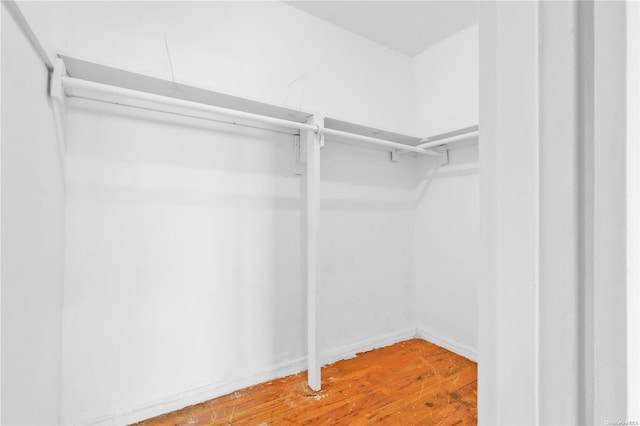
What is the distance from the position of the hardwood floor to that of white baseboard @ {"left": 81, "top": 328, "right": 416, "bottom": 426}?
32mm

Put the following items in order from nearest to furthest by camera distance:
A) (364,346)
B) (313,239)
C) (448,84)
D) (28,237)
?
(28,237) → (313,239) → (364,346) → (448,84)

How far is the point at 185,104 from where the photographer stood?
125cm

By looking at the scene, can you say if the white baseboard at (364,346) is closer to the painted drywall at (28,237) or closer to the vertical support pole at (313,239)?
the vertical support pole at (313,239)

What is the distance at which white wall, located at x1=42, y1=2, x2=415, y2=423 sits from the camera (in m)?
1.29

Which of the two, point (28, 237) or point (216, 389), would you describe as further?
point (216, 389)

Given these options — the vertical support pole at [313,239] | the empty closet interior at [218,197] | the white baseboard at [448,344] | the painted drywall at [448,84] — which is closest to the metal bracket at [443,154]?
the empty closet interior at [218,197]

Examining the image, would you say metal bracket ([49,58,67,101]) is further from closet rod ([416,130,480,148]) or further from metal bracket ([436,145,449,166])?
metal bracket ([436,145,449,166])

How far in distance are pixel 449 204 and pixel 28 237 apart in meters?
2.16

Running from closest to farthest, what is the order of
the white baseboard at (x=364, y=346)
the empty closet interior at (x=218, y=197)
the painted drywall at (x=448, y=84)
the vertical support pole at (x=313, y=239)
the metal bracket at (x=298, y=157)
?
the empty closet interior at (x=218, y=197)
the vertical support pole at (x=313, y=239)
the metal bracket at (x=298, y=157)
the white baseboard at (x=364, y=346)
the painted drywall at (x=448, y=84)

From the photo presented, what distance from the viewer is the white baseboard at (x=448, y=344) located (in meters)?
1.92

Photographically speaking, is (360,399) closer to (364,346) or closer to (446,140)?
(364,346)

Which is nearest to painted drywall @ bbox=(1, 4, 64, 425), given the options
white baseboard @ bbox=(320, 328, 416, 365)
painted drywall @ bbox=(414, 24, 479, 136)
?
white baseboard @ bbox=(320, 328, 416, 365)

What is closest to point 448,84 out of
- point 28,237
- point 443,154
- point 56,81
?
point 443,154

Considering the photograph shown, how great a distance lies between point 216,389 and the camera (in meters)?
1.52
